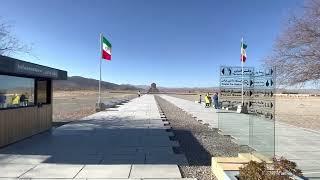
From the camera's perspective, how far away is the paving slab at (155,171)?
9.35m

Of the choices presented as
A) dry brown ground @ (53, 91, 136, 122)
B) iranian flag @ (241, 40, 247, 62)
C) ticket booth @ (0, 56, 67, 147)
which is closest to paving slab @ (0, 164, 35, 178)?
ticket booth @ (0, 56, 67, 147)

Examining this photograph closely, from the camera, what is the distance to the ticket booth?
45.0 ft

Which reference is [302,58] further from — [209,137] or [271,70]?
[271,70]

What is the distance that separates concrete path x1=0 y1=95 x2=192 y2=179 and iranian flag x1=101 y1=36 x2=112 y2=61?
1950cm

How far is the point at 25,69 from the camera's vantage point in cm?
1452

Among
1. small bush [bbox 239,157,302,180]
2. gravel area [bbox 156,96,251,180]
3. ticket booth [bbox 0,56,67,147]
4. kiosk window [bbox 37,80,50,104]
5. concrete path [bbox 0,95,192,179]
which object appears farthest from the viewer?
kiosk window [bbox 37,80,50,104]

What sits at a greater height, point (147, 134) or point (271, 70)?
point (271, 70)

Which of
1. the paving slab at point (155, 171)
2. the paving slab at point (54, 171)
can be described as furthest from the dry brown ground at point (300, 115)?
the paving slab at point (54, 171)

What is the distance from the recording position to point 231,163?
30.5 feet

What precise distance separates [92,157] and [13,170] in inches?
90.9

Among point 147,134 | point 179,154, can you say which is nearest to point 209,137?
point 147,134

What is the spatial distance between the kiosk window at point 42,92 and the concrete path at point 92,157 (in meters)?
1.62

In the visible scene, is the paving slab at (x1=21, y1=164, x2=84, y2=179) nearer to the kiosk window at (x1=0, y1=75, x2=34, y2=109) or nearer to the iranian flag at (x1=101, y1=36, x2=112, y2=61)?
the kiosk window at (x1=0, y1=75, x2=34, y2=109)

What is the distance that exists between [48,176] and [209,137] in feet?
29.0
